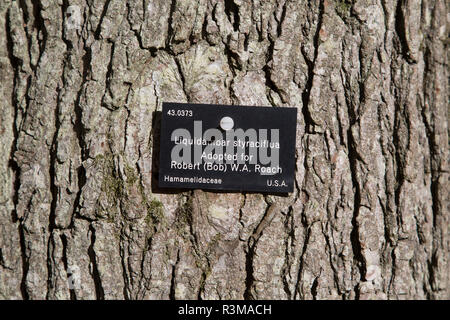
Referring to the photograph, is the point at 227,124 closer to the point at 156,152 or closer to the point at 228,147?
the point at 228,147

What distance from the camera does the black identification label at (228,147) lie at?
152 cm

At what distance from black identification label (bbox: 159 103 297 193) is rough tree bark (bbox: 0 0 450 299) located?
0.04m

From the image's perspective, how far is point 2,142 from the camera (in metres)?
1.62

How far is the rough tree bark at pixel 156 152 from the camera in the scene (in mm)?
1535

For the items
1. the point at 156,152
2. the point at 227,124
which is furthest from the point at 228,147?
the point at 156,152

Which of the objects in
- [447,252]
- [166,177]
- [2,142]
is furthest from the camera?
[447,252]

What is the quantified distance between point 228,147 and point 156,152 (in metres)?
0.23

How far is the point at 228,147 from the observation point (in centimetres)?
153

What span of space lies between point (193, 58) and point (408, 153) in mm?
775

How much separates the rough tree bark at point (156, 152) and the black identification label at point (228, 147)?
4 centimetres

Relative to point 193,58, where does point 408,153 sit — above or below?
below

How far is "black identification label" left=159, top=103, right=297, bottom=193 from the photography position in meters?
1.52
